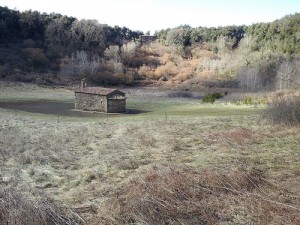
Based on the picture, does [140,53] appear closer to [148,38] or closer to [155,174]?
[148,38]

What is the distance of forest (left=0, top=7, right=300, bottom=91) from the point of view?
264 ft

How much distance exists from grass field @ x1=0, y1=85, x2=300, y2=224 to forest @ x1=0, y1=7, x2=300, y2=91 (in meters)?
51.0

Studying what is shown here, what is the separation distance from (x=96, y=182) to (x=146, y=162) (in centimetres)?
330

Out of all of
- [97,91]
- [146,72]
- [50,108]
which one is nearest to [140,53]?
[146,72]

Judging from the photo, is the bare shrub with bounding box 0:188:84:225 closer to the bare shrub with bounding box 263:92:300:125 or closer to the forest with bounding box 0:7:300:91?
the bare shrub with bounding box 263:92:300:125

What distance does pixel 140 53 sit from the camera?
3984 inches

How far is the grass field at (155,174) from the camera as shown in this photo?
1028cm

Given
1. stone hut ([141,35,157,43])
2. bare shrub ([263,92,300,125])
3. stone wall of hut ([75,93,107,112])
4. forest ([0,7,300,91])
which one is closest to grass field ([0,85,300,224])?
bare shrub ([263,92,300,125])

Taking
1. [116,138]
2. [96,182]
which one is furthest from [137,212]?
[116,138]

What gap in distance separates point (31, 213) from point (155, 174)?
499 centimetres

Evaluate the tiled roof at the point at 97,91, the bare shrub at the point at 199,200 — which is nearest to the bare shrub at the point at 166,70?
the tiled roof at the point at 97,91

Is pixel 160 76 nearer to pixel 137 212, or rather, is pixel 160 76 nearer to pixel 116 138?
pixel 116 138

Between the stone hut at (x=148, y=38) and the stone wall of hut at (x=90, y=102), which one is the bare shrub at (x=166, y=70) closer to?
the stone hut at (x=148, y=38)

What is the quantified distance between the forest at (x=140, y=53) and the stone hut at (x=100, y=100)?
33125 millimetres
